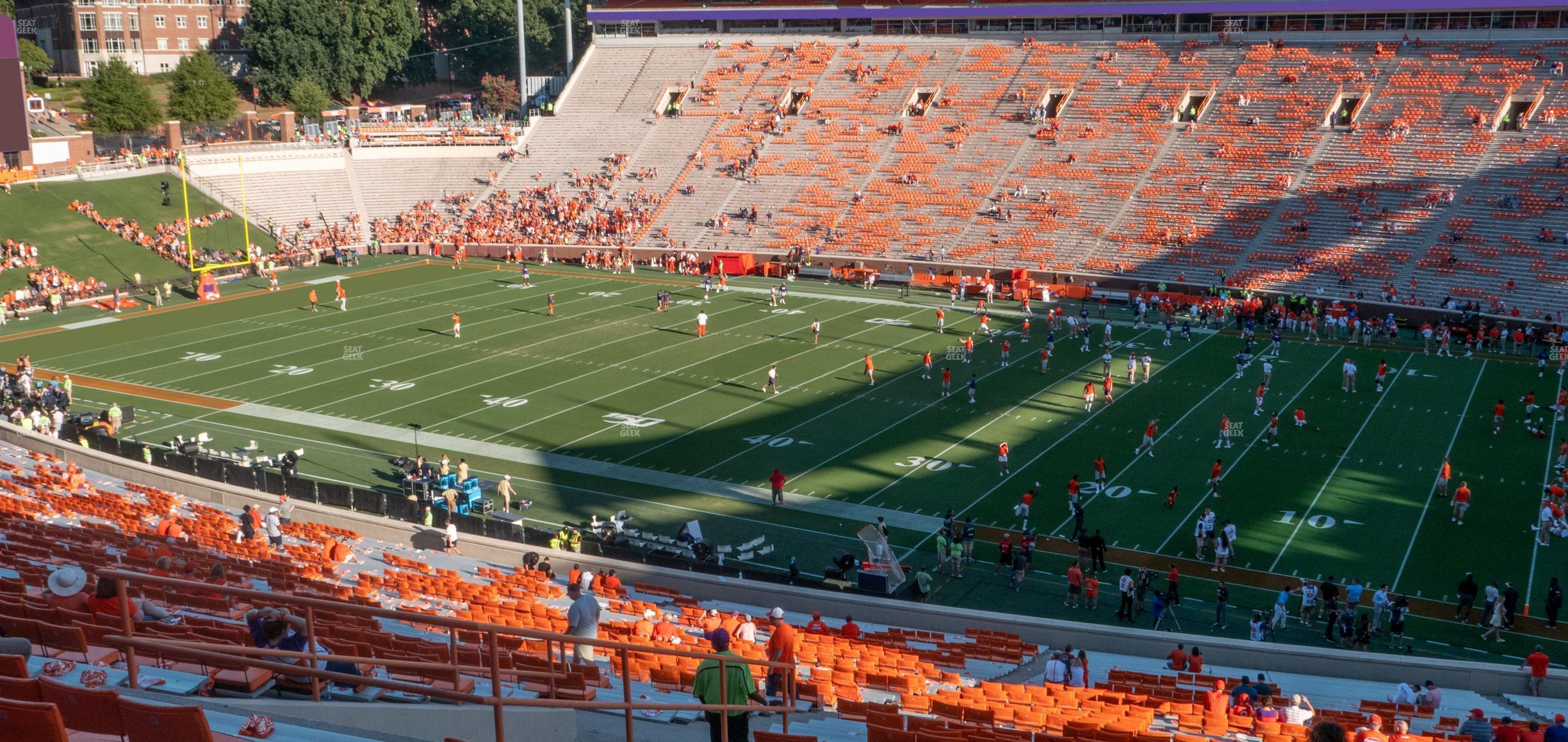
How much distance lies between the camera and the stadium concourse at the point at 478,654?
7.98 metres

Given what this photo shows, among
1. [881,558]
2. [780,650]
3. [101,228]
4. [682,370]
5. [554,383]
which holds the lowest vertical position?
[881,558]

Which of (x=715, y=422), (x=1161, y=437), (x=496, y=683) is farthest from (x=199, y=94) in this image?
(x=496, y=683)

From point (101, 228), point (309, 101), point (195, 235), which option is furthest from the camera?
point (309, 101)

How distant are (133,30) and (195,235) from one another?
47580mm

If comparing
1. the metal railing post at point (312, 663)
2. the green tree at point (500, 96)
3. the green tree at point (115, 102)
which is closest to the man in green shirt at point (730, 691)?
the metal railing post at point (312, 663)

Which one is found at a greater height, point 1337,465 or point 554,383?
point 554,383

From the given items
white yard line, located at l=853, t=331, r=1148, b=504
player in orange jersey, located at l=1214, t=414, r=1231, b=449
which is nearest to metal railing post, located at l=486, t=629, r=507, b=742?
white yard line, located at l=853, t=331, r=1148, b=504

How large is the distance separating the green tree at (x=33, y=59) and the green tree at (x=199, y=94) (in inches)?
514

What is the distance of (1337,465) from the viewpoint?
29.8 metres

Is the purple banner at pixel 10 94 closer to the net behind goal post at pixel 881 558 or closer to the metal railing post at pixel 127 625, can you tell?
the net behind goal post at pixel 881 558

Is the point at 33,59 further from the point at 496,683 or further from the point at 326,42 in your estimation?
the point at 496,683

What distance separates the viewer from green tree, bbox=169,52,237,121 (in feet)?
252

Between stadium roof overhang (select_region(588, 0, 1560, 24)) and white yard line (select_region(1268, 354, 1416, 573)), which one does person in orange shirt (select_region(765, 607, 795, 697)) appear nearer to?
white yard line (select_region(1268, 354, 1416, 573))

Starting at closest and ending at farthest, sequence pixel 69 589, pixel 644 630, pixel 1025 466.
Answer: pixel 69 589, pixel 644 630, pixel 1025 466
